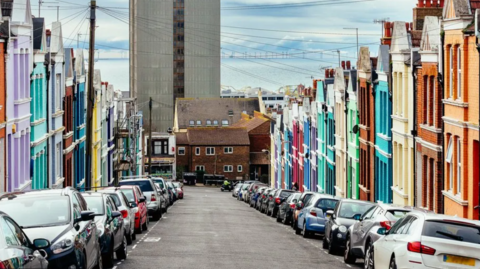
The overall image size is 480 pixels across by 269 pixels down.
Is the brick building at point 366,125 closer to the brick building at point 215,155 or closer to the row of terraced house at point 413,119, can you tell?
the row of terraced house at point 413,119

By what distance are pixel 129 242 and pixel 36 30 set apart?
1554 centimetres

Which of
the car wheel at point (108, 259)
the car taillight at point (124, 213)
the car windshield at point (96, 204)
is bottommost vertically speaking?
the car wheel at point (108, 259)

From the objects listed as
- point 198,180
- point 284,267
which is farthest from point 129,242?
point 198,180

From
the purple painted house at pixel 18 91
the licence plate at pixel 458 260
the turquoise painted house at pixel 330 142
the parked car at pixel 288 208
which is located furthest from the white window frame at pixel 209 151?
the licence plate at pixel 458 260

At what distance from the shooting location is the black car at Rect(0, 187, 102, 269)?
49.6ft

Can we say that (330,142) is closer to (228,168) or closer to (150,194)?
(150,194)

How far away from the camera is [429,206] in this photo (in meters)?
32.9

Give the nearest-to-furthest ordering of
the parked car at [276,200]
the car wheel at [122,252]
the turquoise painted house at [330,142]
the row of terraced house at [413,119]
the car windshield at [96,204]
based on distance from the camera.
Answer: the car windshield at [96,204] → the car wheel at [122,252] → the row of terraced house at [413,119] → the parked car at [276,200] → the turquoise painted house at [330,142]

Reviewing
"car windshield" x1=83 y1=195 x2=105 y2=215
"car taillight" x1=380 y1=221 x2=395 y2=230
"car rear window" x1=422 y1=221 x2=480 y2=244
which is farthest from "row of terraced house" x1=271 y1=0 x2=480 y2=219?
"car rear window" x1=422 y1=221 x2=480 y2=244

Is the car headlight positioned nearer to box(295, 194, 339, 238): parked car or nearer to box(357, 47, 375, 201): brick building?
box(295, 194, 339, 238): parked car

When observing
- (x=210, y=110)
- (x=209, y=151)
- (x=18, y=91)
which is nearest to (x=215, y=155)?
(x=209, y=151)

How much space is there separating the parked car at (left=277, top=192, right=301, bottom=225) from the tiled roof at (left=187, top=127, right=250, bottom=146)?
9093cm

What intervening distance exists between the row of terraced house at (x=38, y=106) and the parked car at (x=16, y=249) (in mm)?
19686

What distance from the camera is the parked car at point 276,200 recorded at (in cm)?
4731
